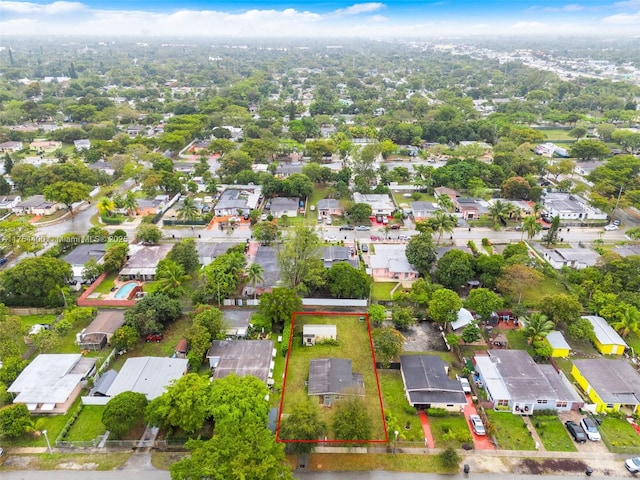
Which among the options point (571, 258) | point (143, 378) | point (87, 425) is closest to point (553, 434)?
point (571, 258)

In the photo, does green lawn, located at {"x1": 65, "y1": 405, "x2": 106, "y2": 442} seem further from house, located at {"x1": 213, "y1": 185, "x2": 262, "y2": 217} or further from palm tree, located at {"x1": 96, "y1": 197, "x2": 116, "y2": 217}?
palm tree, located at {"x1": 96, "y1": 197, "x2": 116, "y2": 217}

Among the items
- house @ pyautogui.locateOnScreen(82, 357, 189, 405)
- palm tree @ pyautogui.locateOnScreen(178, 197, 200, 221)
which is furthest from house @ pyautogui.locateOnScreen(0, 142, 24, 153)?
house @ pyautogui.locateOnScreen(82, 357, 189, 405)

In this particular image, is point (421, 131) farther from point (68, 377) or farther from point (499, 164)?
point (68, 377)

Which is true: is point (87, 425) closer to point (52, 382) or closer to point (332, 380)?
point (52, 382)

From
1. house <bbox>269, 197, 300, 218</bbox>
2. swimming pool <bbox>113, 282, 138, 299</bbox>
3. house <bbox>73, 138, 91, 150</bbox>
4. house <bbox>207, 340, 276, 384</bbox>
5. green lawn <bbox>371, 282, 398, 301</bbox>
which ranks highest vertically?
house <bbox>207, 340, 276, 384</bbox>

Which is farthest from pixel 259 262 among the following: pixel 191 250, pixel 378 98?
pixel 378 98

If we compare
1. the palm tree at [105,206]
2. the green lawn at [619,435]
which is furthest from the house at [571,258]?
the palm tree at [105,206]
